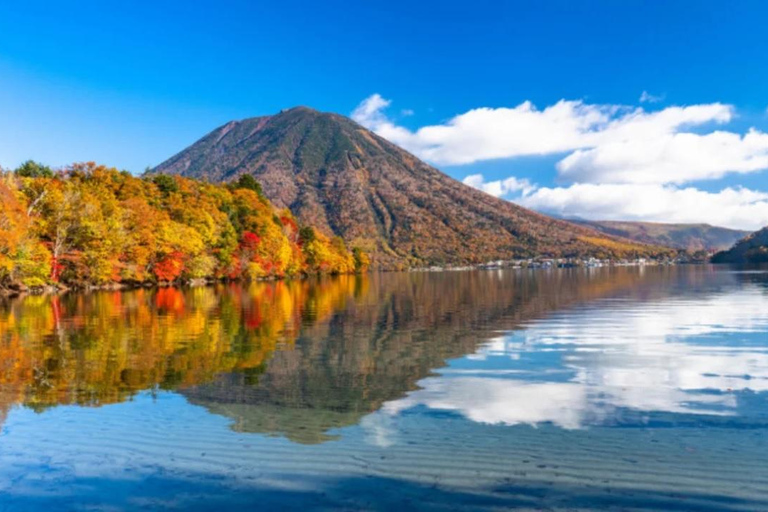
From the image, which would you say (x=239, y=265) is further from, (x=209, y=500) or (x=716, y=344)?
(x=209, y=500)

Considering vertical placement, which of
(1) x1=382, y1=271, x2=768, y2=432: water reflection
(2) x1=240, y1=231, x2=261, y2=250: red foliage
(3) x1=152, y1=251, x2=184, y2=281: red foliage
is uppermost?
(2) x1=240, y1=231, x2=261, y2=250: red foliage

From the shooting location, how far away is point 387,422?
9.71 metres

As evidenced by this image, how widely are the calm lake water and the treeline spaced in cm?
3685

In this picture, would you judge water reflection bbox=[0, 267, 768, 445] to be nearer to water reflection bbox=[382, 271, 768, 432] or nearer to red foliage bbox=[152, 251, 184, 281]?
water reflection bbox=[382, 271, 768, 432]

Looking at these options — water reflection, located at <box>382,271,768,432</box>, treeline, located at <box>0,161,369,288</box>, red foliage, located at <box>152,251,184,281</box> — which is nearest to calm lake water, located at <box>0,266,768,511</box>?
water reflection, located at <box>382,271,768,432</box>

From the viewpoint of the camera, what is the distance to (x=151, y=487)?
7.13 meters

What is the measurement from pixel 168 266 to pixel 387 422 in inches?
2555

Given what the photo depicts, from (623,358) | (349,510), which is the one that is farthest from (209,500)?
(623,358)

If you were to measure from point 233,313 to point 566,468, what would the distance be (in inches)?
1039

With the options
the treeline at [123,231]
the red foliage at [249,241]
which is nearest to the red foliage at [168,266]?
the treeline at [123,231]

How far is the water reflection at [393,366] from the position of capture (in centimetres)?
1059

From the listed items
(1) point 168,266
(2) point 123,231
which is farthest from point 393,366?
(1) point 168,266

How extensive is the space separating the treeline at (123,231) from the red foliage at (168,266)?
4.4 inches

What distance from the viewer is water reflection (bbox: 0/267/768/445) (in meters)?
10.6
